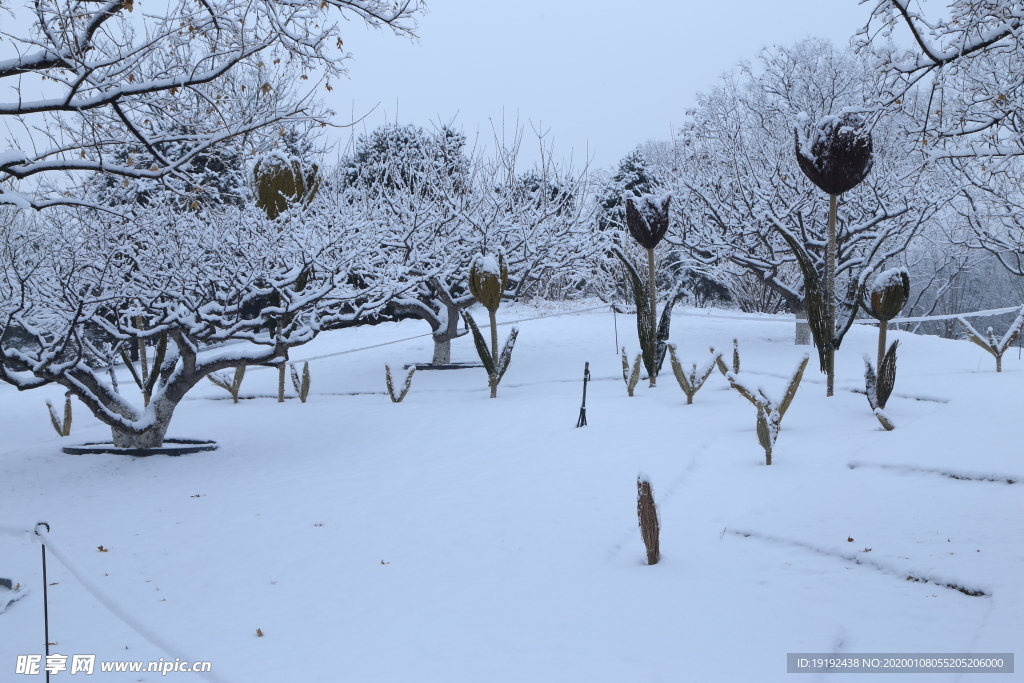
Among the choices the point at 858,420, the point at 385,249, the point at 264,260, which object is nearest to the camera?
the point at 858,420

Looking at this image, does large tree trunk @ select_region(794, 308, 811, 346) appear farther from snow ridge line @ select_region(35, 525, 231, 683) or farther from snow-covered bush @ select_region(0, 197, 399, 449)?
snow ridge line @ select_region(35, 525, 231, 683)

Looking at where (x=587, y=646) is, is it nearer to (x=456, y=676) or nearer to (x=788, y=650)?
(x=456, y=676)

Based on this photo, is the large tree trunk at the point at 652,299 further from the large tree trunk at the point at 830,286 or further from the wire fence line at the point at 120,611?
the wire fence line at the point at 120,611

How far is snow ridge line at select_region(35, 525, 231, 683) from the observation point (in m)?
3.28

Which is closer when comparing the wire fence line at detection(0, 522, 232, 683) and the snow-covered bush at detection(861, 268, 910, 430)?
the wire fence line at detection(0, 522, 232, 683)

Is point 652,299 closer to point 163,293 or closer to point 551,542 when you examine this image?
point 551,542

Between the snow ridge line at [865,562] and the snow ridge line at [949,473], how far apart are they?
5.51 ft

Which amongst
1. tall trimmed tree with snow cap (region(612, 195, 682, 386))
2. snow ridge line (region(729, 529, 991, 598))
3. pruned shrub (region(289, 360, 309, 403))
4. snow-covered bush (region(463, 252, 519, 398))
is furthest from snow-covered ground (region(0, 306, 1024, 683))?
pruned shrub (region(289, 360, 309, 403))

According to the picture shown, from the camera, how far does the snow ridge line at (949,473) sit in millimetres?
5084

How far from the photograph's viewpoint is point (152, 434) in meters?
8.68

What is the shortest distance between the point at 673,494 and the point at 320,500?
3.04 metres

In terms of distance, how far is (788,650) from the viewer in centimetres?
326

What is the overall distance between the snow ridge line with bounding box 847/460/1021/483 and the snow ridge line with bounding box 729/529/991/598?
1680mm

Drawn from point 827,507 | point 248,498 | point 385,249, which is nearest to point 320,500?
point 248,498
